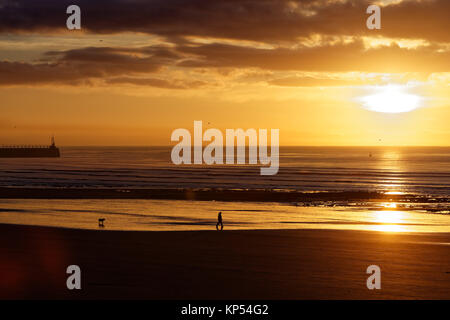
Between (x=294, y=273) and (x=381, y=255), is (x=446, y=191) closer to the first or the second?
(x=381, y=255)

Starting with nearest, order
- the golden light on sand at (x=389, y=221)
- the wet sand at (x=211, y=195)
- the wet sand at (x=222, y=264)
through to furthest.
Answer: the wet sand at (x=222, y=264) < the golden light on sand at (x=389, y=221) < the wet sand at (x=211, y=195)

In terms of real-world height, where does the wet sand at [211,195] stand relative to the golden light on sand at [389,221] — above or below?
above

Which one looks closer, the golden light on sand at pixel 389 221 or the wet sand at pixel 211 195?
the golden light on sand at pixel 389 221

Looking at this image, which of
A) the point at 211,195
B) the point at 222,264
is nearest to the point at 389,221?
the point at 222,264

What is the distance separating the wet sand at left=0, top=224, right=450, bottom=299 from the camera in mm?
16344

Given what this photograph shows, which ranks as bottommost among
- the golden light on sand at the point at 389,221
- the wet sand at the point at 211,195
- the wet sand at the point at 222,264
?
the wet sand at the point at 222,264

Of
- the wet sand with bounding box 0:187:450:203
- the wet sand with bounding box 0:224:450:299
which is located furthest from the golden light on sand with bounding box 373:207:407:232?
the wet sand with bounding box 0:187:450:203

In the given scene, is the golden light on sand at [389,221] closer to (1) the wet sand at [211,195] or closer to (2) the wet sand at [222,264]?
(2) the wet sand at [222,264]

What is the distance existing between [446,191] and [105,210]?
142 feet

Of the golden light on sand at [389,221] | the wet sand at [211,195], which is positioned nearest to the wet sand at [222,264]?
the golden light on sand at [389,221]

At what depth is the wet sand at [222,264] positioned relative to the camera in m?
16.3

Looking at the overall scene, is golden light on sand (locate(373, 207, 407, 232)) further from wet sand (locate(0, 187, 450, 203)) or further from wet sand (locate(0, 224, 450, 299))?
wet sand (locate(0, 187, 450, 203))
